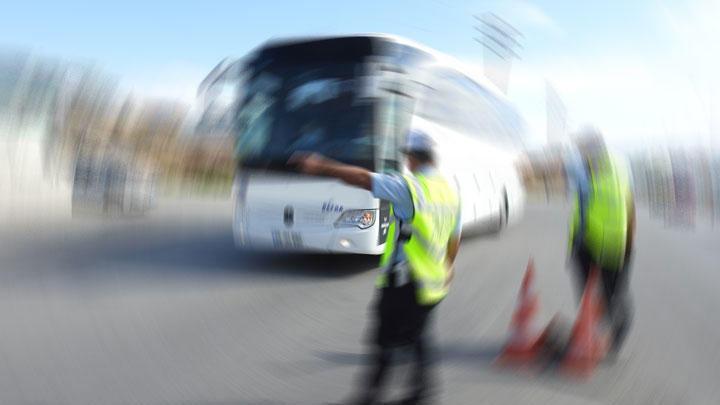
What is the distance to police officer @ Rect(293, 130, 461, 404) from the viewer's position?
11.5 ft

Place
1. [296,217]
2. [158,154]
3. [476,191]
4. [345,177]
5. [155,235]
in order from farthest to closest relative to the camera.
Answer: [158,154]
[155,235]
[476,191]
[296,217]
[345,177]

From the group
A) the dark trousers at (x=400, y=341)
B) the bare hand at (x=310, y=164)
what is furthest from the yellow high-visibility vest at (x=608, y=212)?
the bare hand at (x=310, y=164)

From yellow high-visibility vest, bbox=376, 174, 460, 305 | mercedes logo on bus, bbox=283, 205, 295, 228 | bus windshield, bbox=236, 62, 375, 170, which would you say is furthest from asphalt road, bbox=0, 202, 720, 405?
bus windshield, bbox=236, 62, 375, 170

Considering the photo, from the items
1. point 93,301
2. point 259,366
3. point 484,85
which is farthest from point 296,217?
point 484,85

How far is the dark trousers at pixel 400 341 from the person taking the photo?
3609 millimetres

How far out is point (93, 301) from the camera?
7.01 metres

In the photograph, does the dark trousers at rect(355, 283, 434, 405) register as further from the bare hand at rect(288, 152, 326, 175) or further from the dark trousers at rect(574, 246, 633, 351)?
the dark trousers at rect(574, 246, 633, 351)

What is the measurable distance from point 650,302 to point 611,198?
9.81 feet

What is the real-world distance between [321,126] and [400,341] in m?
5.29

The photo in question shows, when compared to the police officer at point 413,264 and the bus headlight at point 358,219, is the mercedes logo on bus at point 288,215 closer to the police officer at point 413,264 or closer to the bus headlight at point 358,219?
the bus headlight at point 358,219

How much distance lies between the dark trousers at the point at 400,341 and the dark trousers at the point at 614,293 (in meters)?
2.02

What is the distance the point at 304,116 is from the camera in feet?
28.6

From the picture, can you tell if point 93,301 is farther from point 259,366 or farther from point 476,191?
point 476,191

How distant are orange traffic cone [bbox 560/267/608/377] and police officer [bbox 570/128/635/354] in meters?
0.14
